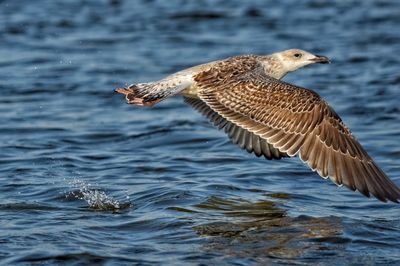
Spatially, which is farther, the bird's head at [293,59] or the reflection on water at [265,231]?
the bird's head at [293,59]

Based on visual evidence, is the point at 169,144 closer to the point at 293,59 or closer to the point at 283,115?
the point at 293,59

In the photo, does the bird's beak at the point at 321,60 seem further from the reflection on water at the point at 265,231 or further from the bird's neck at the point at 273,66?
the reflection on water at the point at 265,231

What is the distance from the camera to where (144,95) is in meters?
8.16

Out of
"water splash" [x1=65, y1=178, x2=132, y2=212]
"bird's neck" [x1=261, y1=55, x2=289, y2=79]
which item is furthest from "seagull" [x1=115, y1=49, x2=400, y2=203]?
"water splash" [x1=65, y1=178, x2=132, y2=212]

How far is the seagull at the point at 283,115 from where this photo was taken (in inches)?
299

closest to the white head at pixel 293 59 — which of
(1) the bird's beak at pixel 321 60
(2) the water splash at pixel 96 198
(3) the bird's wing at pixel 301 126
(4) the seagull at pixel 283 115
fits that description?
(1) the bird's beak at pixel 321 60

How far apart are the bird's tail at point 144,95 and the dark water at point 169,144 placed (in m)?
0.83

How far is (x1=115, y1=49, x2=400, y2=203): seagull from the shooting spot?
7598 mm

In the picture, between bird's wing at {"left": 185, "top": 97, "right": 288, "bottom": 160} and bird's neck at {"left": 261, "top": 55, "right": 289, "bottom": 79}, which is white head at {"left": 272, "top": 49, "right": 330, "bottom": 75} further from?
bird's wing at {"left": 185, "top": 97, "right": 288, "bottom": 160}

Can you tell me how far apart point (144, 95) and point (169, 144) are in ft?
8.50

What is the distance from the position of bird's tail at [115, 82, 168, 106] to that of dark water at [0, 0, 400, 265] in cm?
83

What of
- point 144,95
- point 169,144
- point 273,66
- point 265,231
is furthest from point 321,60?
point 169,144

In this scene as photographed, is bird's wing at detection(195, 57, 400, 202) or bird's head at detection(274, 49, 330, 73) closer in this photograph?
bird's wing at detection(195, 57, 400, 202)

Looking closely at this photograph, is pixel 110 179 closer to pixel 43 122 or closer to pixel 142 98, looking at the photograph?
pixel 142 98
